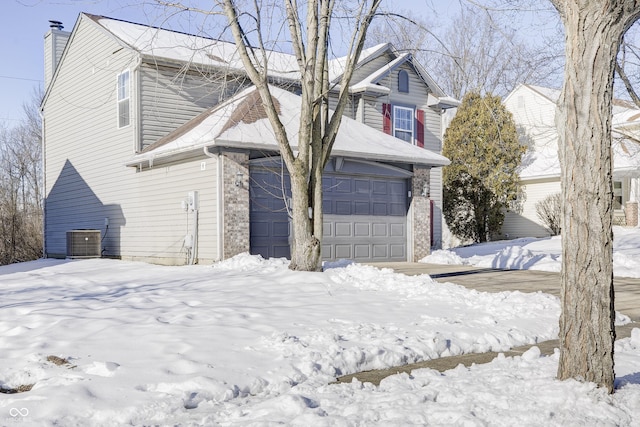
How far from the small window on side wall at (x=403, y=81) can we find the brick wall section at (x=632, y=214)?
1013 centimetres

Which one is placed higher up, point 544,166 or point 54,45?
point 54,45

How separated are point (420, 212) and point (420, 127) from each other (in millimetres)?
5261

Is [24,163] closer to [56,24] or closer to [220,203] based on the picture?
[56,24]

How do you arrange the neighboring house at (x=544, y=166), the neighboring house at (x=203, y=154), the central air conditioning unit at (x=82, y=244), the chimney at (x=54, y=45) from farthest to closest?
the neighboring house at (x=544, y=166) → the chimney at (x=54, y=45) → the central air conditioning unit at (x=82, y=244) → the neighboring house at (x=203, y=154)

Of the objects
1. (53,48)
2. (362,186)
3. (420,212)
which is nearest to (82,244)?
(362,186)

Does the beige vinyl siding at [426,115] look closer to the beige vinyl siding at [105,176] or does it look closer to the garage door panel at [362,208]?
the garage door panel at [362,208]

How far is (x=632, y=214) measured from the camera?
23.9 metres

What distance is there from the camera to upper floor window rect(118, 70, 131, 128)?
1748 cm

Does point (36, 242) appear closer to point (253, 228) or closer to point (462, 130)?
point (253, 228)

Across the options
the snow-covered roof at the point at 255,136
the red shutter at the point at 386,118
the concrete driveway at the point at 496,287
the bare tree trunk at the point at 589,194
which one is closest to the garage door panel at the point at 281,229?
the snow-covered roof at the point at 255,136

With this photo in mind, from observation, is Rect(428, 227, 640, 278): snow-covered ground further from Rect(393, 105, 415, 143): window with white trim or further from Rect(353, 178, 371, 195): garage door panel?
Rect(393, 105, 415, 143): window with white trim

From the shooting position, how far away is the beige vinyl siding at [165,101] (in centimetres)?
1692

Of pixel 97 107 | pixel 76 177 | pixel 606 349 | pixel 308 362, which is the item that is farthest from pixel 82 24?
pixel 606 349

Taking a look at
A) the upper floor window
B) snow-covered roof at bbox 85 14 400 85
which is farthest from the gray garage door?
the upper floor window
